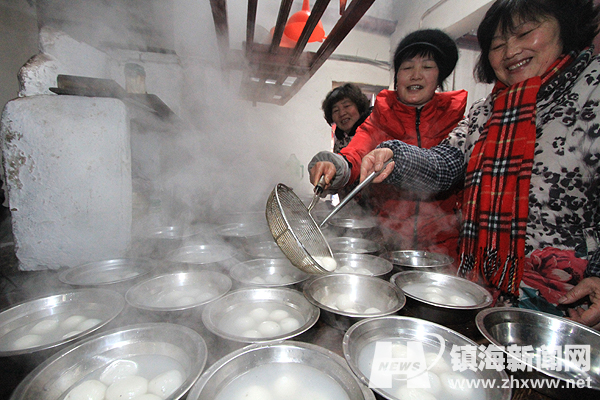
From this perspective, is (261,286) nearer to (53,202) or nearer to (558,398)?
(558,398)

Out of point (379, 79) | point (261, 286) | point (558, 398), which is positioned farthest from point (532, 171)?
point (379, 79)

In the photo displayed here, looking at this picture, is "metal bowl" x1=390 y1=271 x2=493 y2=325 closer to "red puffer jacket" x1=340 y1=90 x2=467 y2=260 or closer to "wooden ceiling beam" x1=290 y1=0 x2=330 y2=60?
"red puffer jacket" x1=340 y1=90 x2=467 y2=260

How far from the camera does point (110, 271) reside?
6.36 feet

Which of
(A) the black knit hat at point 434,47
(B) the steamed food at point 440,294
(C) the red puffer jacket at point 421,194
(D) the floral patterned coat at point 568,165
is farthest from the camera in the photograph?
(C) the red puffer jacket at point 421,194

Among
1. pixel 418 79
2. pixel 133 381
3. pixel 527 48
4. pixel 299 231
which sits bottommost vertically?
pixel 133 381

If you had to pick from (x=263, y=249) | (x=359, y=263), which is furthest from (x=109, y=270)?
(x=359, y=263)

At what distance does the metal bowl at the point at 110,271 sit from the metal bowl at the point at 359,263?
4.78ft

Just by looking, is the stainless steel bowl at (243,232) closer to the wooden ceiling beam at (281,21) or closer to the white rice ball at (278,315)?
the white rice ball at (278,315)

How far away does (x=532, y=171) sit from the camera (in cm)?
162

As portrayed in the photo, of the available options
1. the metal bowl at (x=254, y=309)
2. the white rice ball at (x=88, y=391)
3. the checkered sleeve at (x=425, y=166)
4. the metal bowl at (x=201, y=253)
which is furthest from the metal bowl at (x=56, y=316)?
the checkered sleeve at (x=425, y=166)

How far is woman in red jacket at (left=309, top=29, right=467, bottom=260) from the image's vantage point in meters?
2.23

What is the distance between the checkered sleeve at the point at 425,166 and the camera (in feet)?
6.38

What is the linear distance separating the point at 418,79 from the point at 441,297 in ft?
5.94

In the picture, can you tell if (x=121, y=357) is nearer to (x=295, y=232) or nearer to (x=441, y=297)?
(x=295, y=232)
